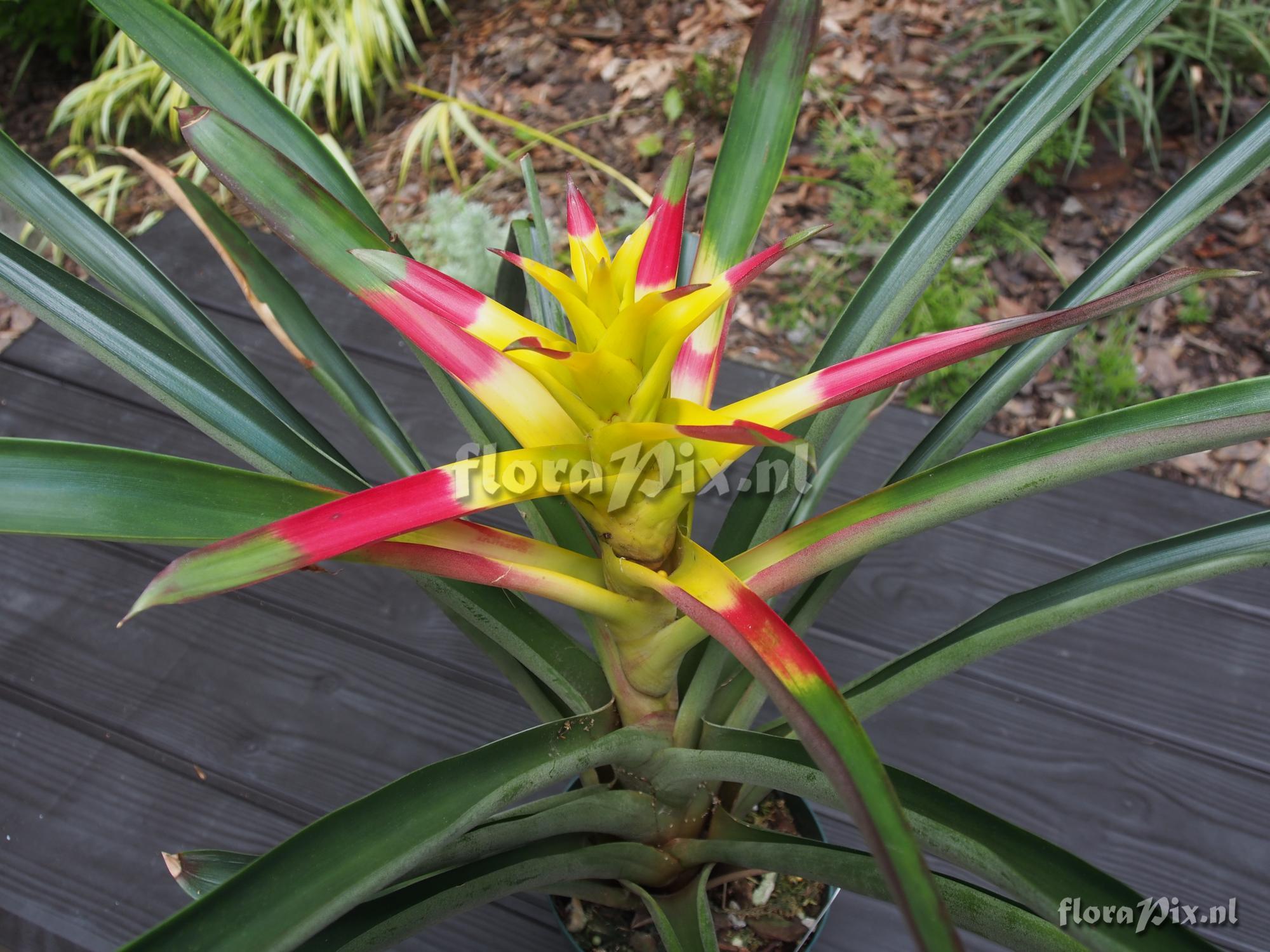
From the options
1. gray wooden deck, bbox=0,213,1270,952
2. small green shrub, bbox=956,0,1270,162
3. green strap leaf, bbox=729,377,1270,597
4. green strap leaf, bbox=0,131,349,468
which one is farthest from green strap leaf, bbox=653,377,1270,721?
small green shrub, bbox=956,0,1270,162

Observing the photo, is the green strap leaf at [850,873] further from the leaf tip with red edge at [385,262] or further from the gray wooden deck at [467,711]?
the leaf tip with red edge at [385,262]

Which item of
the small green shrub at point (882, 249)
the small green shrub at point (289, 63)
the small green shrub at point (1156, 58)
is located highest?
the small green shrub at point (289, 63)

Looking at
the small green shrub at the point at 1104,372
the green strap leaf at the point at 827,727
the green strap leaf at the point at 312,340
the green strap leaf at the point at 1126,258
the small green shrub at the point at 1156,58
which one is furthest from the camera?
the small green shrub at the point at 1156,58

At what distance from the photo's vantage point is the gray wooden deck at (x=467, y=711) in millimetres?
940

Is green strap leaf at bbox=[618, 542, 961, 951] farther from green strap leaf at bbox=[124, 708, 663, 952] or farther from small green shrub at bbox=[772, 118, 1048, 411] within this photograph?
small green shrub at bbox=[772, 118, 1048, 411]

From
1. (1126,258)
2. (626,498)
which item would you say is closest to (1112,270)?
(1126,258)

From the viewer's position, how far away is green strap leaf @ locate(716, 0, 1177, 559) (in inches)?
24.1

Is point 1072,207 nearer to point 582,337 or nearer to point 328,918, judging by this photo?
point 582,337

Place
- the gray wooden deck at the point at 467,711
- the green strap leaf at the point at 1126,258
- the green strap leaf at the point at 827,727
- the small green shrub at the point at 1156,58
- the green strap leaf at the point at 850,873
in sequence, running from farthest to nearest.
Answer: the small green shrub at the point at 1156,58
the gray wooden deck at the point at 467,711
the green strap leaf at the point at 1126,258
the green strap leaf at the point at 850,873
the green strap leaf at the point at 827,727

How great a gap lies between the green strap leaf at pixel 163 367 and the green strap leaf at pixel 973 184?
0.35 metres

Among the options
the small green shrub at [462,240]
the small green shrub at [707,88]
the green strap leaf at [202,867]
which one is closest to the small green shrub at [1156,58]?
the small green shrub at [707,88]

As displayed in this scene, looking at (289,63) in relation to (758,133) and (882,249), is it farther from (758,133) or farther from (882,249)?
(758,133)

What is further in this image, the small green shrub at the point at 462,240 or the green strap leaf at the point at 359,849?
the small green shrub at the point at 462,240

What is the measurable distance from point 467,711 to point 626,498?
0.66 m
